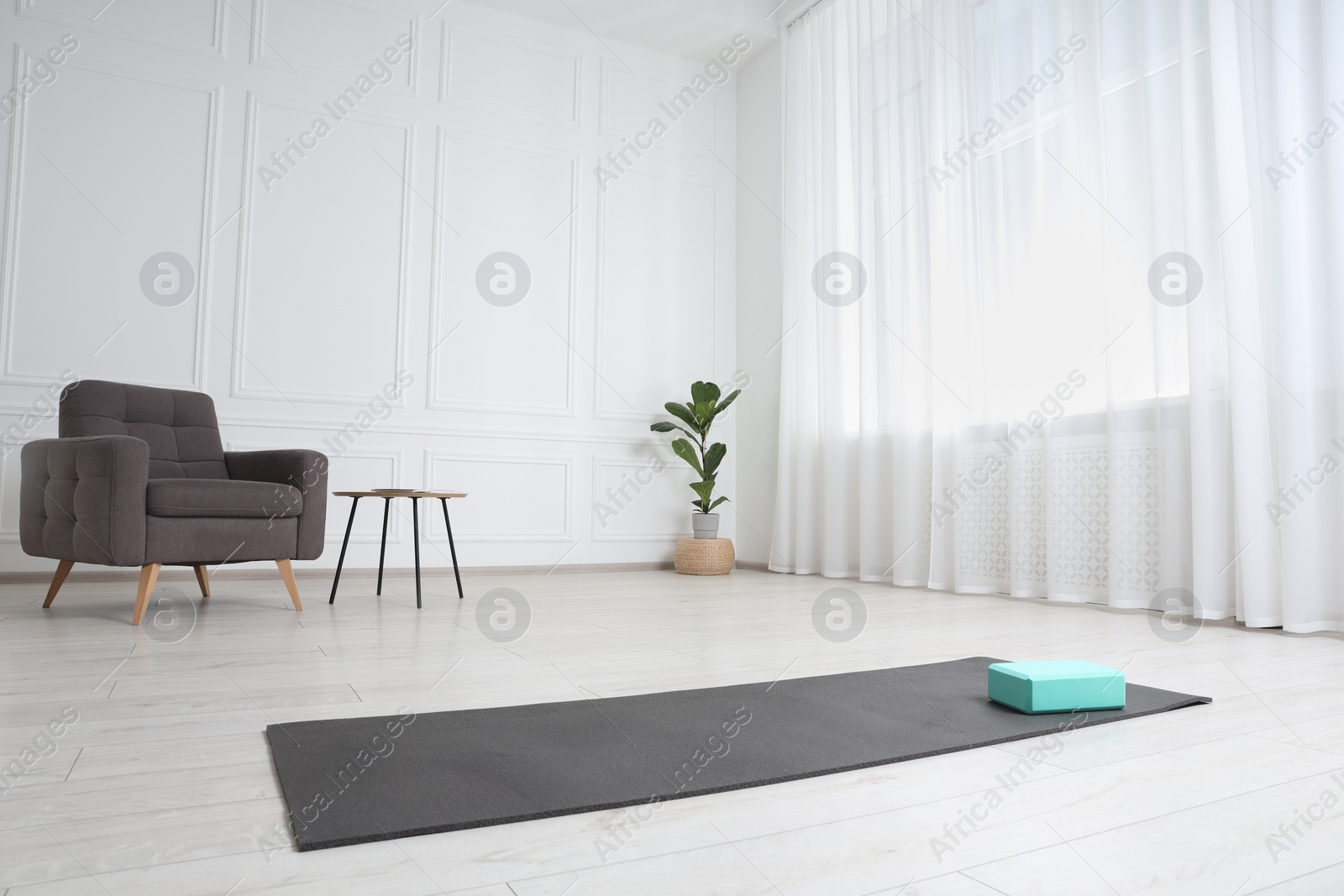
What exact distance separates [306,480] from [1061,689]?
8.53 feet

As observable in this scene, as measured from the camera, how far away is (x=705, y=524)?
204 inches

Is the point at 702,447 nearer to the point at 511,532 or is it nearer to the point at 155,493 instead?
the point at 511,532

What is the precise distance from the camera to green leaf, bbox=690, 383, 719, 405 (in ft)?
17.2

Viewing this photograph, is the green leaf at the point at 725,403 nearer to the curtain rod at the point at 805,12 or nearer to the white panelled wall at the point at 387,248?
the white panelled wall at the point at 387,248

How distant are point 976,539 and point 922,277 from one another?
129cm

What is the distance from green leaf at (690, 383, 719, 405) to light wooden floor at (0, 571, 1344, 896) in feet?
9.00

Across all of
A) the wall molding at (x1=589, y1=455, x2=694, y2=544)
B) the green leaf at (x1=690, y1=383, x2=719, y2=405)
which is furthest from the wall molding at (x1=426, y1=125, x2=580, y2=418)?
the green leaf at (x1=690, y1=383, x2=719, y2=405)

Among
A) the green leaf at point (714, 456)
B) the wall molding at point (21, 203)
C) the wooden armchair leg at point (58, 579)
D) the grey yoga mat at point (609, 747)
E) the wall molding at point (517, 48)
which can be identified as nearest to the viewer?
the grey yoga mat at point (609, 747)

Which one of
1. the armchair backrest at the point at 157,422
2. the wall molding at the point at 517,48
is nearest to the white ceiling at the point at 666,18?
the wall molding at the point at 517,48

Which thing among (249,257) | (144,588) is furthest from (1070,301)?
(249,257)

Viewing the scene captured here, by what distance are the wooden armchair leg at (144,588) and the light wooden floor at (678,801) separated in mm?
72

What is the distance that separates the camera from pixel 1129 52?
11.3 feet

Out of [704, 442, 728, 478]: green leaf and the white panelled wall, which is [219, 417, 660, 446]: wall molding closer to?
the white panelled wall

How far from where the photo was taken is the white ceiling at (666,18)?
17.0 ft
